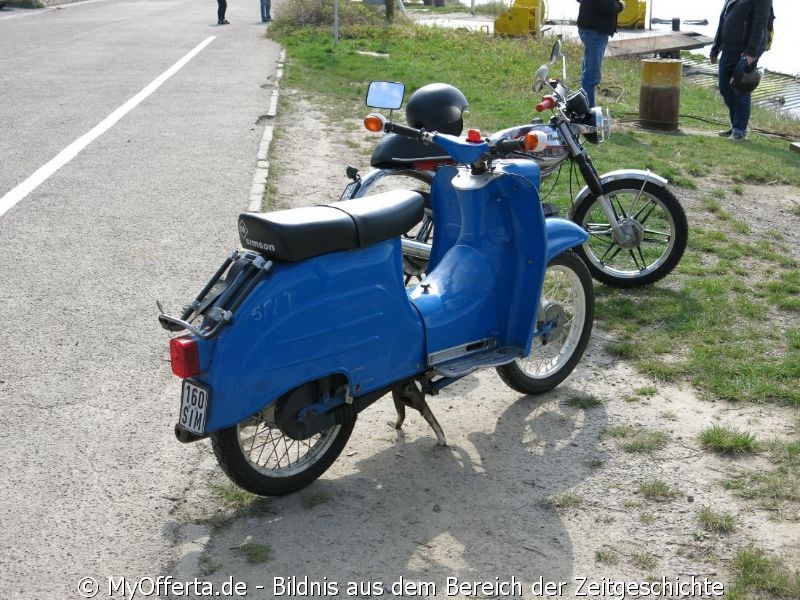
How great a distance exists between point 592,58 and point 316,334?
898 cm

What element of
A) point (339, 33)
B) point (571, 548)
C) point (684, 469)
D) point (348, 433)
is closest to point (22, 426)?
point (348, 433)

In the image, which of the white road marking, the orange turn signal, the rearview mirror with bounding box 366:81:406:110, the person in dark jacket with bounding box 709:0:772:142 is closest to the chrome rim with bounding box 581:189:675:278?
the rearview mirror with bounding box 366:81:406:110

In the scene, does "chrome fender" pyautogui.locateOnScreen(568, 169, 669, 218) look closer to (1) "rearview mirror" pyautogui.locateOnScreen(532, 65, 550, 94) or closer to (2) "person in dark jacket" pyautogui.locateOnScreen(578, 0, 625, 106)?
(1) "rearview mirror" pyautogui.locateOnScreen(532, 65, 550, 94)

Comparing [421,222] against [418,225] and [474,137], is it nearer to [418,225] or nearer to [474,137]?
[418,225]

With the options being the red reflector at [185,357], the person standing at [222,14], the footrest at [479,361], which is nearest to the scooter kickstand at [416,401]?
the footrest at [479,361]

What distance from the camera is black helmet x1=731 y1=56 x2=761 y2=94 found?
11.4 m

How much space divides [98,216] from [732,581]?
19.6 ft

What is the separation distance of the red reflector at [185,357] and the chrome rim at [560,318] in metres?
1.91

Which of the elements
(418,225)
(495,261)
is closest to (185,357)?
(495,261)

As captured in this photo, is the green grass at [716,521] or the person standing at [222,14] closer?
the green grass at [716,521]

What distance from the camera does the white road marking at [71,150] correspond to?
8.45 meters

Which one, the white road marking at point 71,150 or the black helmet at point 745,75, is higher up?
the black helmet at point 745,75

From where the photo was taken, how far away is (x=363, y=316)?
3.91 meters

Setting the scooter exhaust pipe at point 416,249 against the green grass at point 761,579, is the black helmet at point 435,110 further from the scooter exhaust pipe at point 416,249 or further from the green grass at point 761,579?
the green grass at point 761,579
